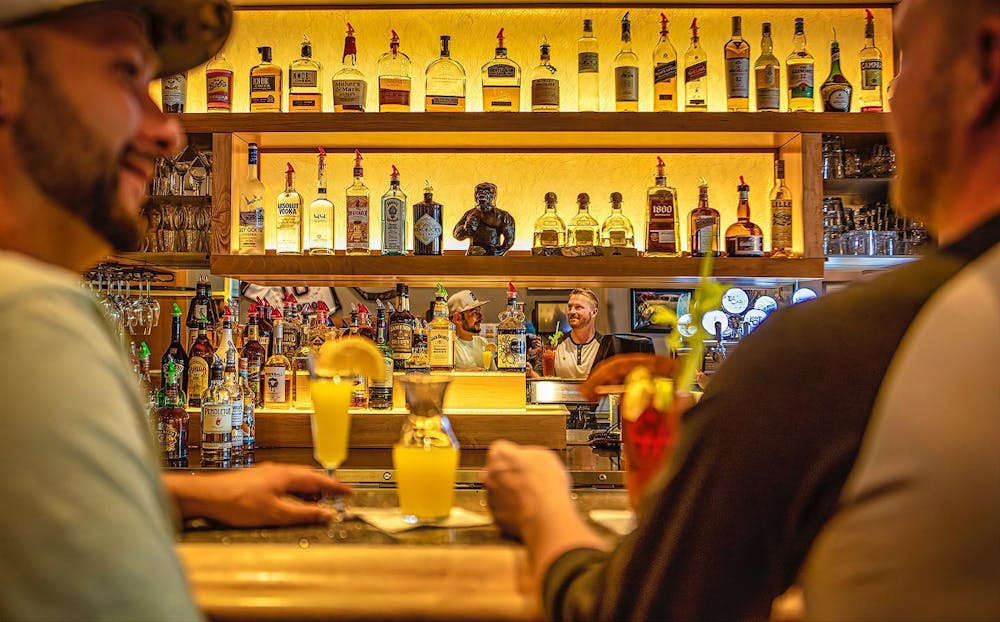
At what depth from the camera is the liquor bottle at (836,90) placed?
2951 mm

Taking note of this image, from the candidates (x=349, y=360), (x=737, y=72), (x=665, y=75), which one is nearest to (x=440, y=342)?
(x=665, y=75)

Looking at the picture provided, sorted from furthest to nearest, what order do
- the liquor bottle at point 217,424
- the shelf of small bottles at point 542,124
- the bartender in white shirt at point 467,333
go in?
the bartender in white shirt at point 467,333 < the shelf of small bottles at point 542,124 < the liquor bottle at point 217,424

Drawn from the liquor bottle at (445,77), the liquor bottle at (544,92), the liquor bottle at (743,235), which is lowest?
the liquor bottle at (743,235)

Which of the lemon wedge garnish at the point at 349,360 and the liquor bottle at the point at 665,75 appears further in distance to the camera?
the liquor bottle at the point at 665,75

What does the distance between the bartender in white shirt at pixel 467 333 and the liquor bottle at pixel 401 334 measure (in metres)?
0.22

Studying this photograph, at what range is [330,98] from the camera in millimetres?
3312

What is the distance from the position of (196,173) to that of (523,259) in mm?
1286

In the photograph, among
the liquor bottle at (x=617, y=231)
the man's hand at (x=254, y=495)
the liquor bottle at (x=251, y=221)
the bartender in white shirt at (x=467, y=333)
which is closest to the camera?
the man's hand at (x=254, y=495)

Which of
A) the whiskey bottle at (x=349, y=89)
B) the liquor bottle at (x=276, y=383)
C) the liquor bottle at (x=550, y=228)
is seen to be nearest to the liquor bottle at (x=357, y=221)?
the whiskey bottle at (x=349, y=89)

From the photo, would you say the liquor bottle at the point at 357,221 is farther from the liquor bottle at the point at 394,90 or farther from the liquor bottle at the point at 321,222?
the liquor bottle at the point at 394,90

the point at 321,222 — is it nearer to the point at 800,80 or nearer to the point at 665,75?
the point at 665,75

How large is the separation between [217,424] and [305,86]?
3.96ft

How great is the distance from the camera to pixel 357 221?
2.99 metres

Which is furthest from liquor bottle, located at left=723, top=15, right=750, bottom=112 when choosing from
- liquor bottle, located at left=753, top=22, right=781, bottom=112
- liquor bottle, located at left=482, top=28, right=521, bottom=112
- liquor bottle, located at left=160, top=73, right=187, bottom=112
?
liquor bottle, located at left=160, top=73, right=187, bottom=112
